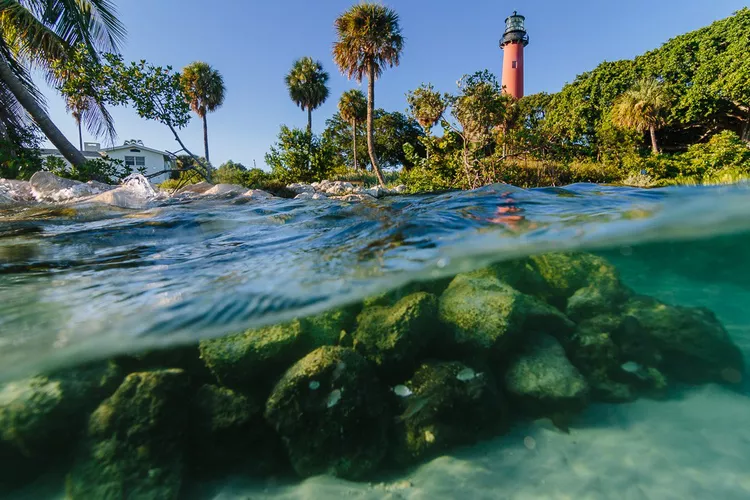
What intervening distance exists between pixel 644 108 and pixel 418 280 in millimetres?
24867

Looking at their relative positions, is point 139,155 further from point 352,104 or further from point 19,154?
point 19,154

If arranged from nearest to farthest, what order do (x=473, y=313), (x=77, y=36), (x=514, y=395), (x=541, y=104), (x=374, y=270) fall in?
(x=514, y=395) → (x=473, y=313) → (x=374, y=270) → (x=77, y=36) → (x=541, y=104)

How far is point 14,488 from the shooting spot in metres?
3.13

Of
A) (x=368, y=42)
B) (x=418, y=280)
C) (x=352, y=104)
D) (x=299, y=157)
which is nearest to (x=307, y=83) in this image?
(x=352, y=104)

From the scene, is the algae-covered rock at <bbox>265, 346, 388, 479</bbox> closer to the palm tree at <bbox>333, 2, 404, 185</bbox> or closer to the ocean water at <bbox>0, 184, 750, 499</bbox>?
the ocean water at <bbox>0, 184, 750, 499</bbox>

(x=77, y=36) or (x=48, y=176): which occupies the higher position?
(x=77, y=36)

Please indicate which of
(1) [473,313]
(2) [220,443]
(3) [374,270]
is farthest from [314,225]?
(2) [220,443]

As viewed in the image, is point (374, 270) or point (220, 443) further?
point (374, 270)

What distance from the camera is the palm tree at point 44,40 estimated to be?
1205 centimetres

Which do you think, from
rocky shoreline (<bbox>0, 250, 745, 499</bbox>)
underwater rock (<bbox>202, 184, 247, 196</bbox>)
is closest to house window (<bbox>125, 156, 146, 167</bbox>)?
underwater rock (<bbox>202, 184, 247, 196</bbox>)

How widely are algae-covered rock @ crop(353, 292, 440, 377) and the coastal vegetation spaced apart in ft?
35.3

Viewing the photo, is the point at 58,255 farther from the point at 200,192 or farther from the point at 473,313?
the point at 200,192

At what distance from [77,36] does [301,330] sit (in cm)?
1688

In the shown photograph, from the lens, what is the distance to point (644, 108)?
21.8 meters
